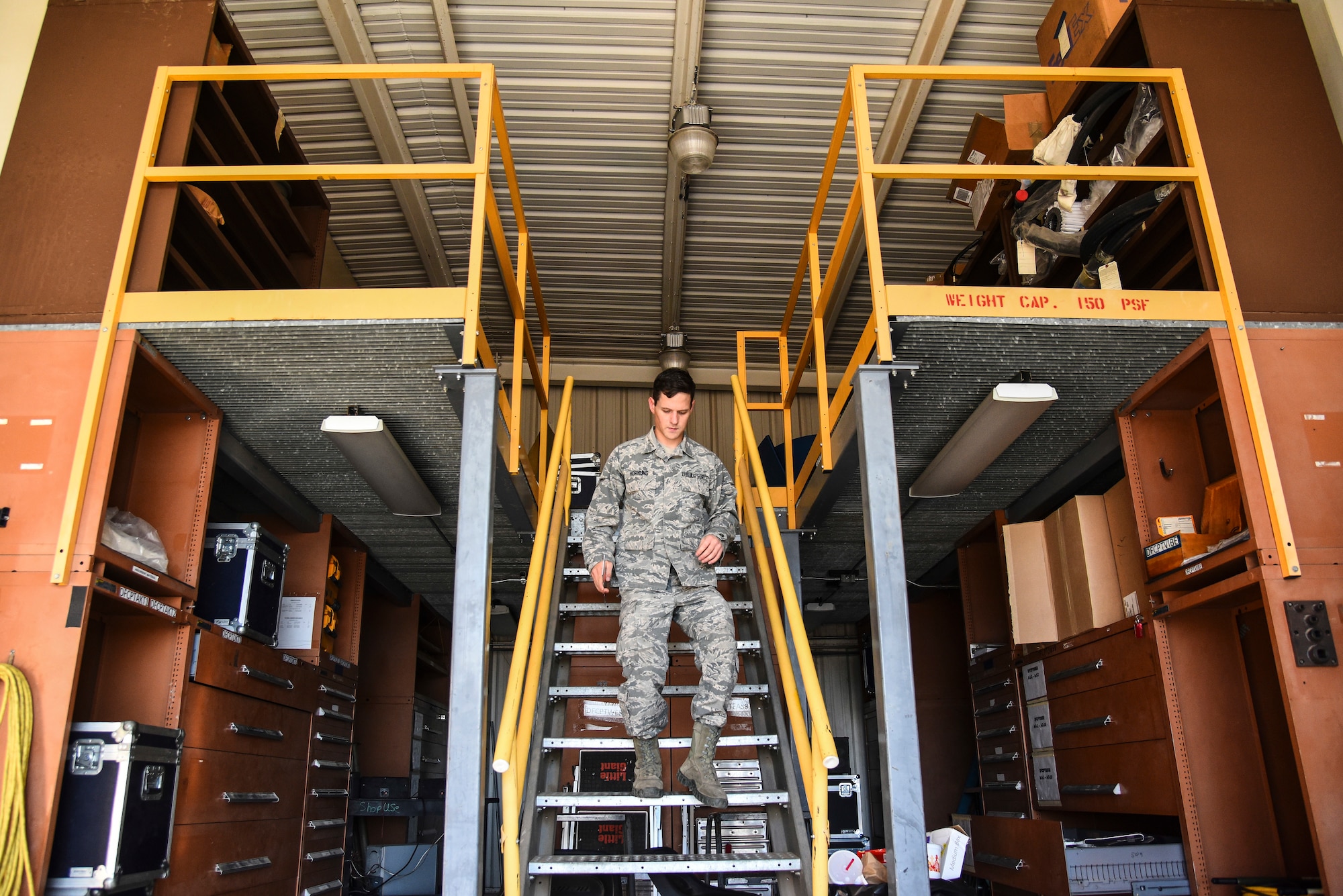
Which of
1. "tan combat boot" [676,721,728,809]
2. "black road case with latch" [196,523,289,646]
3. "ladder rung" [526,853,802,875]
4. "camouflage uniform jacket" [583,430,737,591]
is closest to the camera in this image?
"ladder rung" [526,853,802,875]

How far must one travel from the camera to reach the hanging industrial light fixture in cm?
621

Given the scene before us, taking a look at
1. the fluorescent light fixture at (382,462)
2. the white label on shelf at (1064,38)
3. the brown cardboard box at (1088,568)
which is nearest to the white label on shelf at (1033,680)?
the brown cardboard box at (1088,568)

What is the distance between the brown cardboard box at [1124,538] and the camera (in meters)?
4.48

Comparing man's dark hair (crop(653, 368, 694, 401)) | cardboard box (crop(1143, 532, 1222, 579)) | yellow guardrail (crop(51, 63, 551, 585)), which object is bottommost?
cardboard box (crop(1143, 532, 1222, 579))

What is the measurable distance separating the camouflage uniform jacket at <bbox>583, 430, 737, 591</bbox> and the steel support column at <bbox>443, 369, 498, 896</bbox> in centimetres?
66

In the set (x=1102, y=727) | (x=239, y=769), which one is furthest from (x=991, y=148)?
(x=239, y=769)

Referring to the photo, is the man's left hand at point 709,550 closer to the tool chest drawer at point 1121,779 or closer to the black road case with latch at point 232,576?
the tool chest drawer at point 1121,779

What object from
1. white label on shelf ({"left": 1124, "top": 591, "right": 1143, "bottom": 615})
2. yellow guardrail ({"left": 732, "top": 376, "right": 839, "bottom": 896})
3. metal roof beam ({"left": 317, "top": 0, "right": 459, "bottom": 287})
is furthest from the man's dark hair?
white label on shelf ({"left": 1124, "top": 591, "right": 1143, "bottom": 615})

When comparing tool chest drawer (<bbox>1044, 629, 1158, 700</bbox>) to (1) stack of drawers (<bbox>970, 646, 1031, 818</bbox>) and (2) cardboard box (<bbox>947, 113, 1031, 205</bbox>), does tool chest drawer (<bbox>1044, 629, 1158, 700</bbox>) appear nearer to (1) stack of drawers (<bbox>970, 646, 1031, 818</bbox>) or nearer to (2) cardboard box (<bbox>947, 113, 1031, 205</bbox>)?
(1) stack of drawers (<bbox>970, 646, 1031, 818</bbox>)

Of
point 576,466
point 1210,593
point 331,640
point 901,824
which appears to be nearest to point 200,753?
point 331,640

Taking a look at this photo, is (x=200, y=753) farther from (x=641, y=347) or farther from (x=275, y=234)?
(x=641, y=347)

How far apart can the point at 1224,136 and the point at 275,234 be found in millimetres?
5220

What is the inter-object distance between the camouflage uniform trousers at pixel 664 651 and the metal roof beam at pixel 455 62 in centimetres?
319

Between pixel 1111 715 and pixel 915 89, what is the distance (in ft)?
13.4
